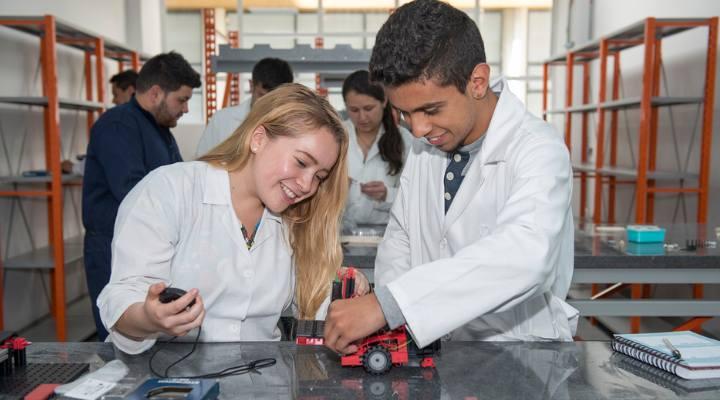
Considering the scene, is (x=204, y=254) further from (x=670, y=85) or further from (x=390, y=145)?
(x=670, y=85)

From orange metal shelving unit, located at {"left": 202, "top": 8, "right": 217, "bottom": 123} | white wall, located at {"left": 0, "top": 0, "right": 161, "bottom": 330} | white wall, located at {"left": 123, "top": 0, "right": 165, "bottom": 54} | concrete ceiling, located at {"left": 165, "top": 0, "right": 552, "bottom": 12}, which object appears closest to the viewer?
white wall, located at {"left": 0, "top": 0, "right": 161, "bottom": 330}

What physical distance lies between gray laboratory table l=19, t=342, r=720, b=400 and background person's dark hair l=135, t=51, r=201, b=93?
1893mm

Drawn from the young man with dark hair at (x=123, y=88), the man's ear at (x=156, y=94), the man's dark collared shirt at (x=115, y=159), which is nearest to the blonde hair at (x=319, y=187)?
the man's dark collared shirt at (x=115, y=159)

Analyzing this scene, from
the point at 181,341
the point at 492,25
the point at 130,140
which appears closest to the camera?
the point at 181,341

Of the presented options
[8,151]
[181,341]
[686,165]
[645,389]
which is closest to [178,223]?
[181,341]

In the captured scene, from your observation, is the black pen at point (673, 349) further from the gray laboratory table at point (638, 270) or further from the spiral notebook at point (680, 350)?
the gray laboratory table at point (638, 270)

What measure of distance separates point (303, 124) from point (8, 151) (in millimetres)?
3441

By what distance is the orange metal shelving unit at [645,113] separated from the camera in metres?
4.05

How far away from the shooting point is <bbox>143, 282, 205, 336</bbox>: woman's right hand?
46.9 inches

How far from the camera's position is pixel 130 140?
2.90 meters

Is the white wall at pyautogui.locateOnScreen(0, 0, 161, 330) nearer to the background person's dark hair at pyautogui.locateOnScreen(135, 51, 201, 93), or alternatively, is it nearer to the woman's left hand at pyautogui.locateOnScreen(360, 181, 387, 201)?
the background person's dark hair at pyautogui.locateOnScreen(135, 51, 201, 93)

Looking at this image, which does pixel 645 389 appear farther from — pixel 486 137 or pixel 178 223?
pixel 178 223

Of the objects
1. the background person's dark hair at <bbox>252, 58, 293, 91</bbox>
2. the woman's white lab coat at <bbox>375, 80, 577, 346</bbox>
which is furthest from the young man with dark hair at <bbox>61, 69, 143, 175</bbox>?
the woman's white lab coat at <bbox>375, 80, 577, 346</bbox>

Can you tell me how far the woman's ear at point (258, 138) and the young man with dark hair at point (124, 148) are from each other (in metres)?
1.39
